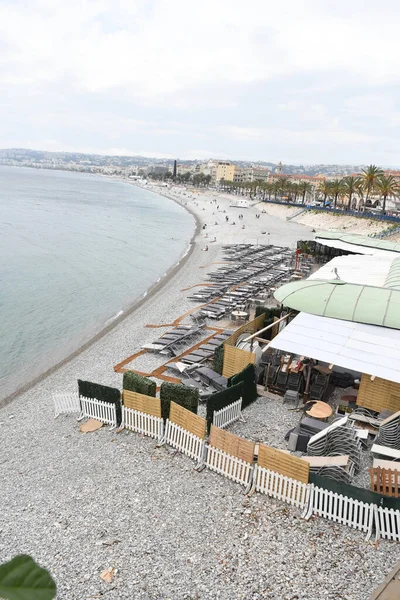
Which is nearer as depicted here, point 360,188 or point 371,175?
point 371,175

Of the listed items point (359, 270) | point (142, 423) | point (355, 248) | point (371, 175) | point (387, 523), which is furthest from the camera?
point (371, 175)

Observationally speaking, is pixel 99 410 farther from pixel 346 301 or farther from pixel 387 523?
pixel 346 301

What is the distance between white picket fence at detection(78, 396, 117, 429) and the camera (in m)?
11.8

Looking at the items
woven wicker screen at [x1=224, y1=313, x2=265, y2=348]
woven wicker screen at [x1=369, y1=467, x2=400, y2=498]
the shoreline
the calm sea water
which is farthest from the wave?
woven wicker screen at [x1=369, y1=467, x2=400, y2=498]

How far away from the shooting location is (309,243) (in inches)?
1567

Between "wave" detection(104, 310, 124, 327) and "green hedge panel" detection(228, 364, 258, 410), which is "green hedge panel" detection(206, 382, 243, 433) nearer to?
"green hedge panel" detection(228, 364, 258, 410)

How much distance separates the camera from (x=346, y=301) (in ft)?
45.8

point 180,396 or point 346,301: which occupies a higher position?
point 346,301

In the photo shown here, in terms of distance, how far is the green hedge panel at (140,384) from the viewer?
38.9ft

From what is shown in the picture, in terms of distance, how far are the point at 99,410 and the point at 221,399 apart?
3403 millimetres

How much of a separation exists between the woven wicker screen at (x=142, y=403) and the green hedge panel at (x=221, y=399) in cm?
125

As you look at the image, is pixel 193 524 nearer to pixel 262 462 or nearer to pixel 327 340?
pixel 262 462

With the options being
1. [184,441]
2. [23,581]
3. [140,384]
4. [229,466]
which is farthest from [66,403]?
[23,581]

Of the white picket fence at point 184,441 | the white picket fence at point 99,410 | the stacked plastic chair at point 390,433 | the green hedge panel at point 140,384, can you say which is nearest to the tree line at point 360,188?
the stacked plastic chair at point 390,433
